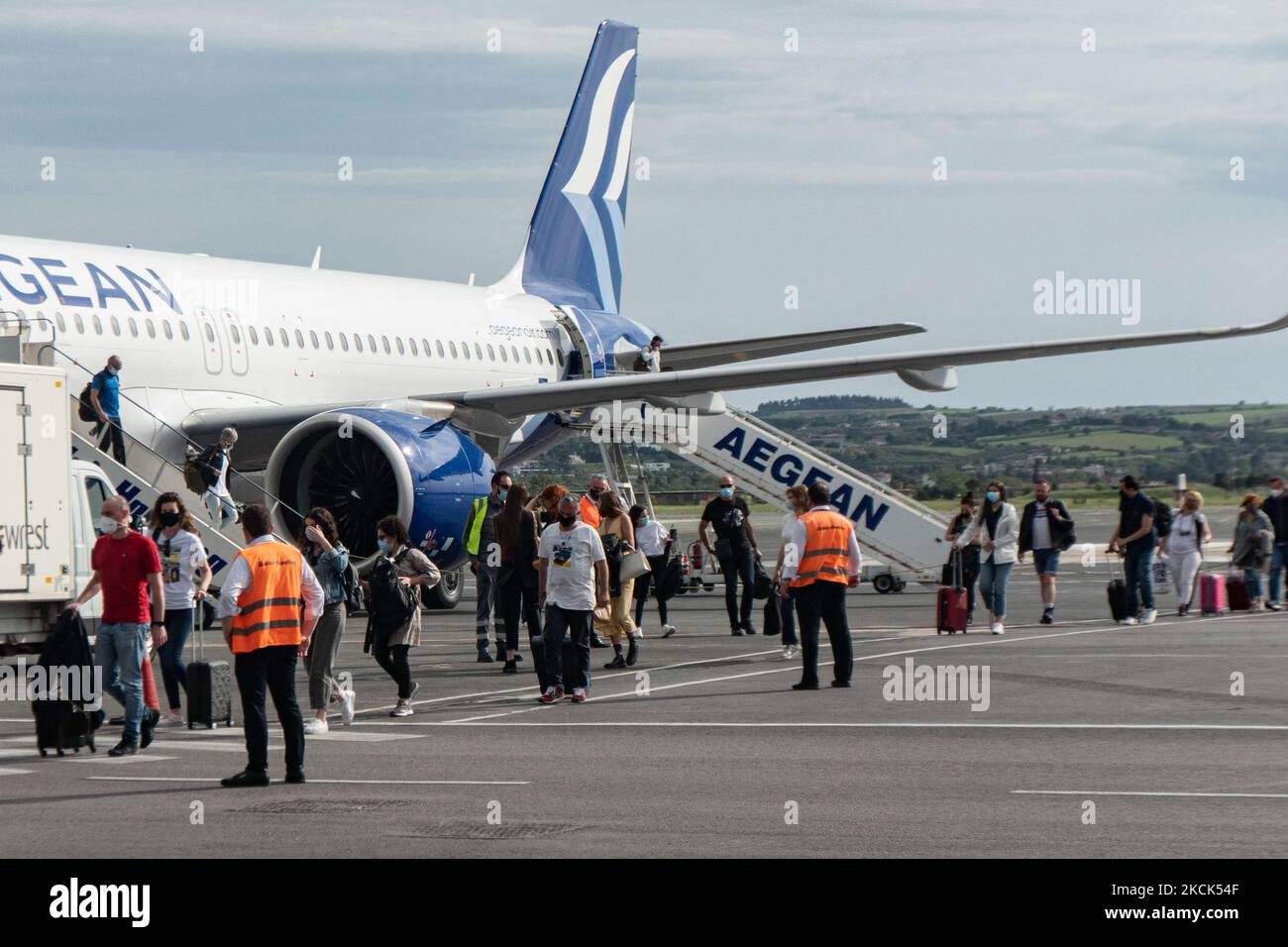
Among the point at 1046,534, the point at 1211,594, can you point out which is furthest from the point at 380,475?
the point at 1211,594

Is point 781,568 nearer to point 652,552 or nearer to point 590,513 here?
point 590,513

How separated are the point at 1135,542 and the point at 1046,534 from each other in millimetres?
1105

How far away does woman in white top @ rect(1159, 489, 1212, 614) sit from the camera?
2441cm

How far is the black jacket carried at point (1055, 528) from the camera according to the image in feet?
74.9

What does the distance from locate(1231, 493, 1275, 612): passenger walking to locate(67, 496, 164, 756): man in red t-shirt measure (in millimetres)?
16111

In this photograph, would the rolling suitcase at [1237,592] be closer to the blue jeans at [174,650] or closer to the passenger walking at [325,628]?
the passenger walking at [325,628]

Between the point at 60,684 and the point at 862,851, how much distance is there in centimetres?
613

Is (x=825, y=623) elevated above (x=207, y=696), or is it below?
above

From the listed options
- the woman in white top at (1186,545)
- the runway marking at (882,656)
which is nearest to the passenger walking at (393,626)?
the runway marking at (882,656)

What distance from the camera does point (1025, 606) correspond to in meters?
26.9

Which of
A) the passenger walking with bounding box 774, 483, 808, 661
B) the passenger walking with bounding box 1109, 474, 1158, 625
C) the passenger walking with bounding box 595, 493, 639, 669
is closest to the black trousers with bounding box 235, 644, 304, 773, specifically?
the passenger walking with bounding box 595, 493, 639, 669

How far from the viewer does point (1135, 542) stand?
2231 centimetres
